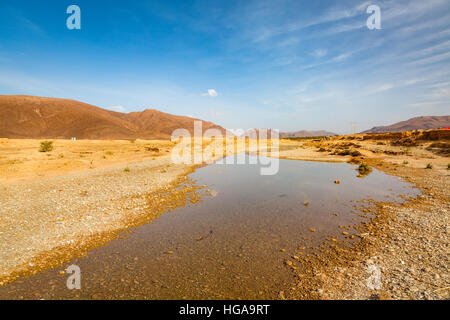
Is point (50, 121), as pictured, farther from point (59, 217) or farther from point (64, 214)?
point (59, 217)


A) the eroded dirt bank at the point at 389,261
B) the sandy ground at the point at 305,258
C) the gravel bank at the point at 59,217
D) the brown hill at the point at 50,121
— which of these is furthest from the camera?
the brown hill at the point at 50,121

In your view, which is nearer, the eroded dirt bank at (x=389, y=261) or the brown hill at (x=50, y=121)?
the eroded dirt bank at (x=389, y=261)

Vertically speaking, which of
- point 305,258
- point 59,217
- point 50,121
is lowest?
point 305,258

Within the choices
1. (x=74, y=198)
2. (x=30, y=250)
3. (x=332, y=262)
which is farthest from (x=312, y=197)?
(x=74, y=198)

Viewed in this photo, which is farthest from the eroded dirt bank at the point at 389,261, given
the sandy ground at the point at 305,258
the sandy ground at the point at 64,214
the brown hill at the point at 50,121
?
Answer: the brown hill at the point at 50,121

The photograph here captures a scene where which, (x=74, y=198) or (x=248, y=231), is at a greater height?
(x=74, y=198)

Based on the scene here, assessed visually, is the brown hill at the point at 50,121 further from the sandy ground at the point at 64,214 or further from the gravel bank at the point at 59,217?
the gravel bank at the point at 59,217

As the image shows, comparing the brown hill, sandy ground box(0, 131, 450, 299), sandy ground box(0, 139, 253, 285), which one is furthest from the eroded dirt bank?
the brown hill

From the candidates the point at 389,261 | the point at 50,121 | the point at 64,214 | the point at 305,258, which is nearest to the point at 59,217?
the point at 64,214

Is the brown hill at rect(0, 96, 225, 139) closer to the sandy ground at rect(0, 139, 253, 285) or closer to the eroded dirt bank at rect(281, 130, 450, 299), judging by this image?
the sandy ground at rect(0, 139, 253, 285)

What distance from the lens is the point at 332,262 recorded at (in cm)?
662

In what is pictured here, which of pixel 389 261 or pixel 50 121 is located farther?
pixel 50 121
